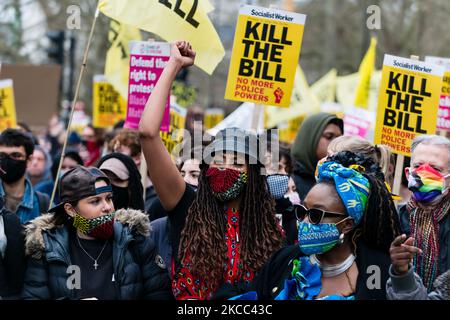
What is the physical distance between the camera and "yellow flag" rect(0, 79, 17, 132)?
9.59 metres

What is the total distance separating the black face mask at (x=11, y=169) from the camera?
7023 millimetres

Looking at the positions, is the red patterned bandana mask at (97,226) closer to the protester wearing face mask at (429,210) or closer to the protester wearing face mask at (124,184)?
the protester wearing face mask at (124,184)

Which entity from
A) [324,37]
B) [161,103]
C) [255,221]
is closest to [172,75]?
[161,103]

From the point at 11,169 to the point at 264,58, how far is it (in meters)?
1.99

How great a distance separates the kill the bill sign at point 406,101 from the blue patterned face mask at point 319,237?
2944mm

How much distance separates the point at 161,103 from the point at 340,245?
1.24 metres

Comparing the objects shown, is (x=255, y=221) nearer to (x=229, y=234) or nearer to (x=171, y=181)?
(x=229, y=234)

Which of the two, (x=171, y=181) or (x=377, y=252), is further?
(x=171, y=181)

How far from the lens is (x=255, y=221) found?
5.04 m

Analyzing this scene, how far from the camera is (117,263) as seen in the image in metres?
5.19

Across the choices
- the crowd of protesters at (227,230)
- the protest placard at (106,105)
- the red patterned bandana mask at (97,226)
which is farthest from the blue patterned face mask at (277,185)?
the protest placard at (106,105)

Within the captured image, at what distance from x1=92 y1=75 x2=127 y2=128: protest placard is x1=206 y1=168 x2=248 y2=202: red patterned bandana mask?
656cm

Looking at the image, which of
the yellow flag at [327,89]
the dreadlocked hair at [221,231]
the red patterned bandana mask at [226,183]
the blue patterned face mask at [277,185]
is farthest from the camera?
the yellow flag at [327,89]
